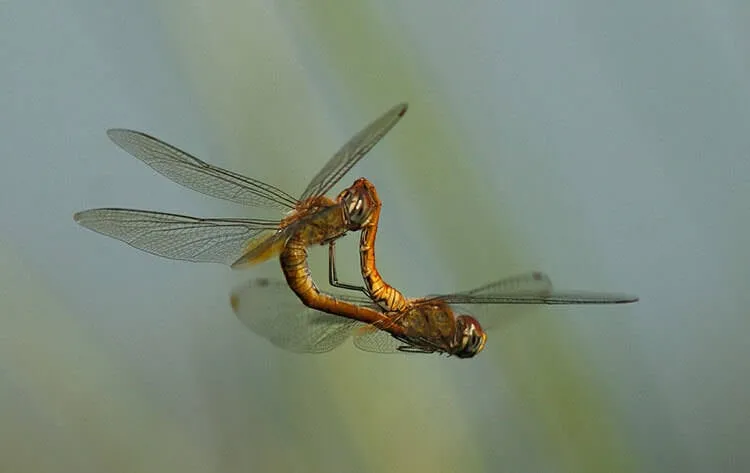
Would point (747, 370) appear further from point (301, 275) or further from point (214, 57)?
point (214, 57)

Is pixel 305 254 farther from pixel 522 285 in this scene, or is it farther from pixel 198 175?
pixel 522 285

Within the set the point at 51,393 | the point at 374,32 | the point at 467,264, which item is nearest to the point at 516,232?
the point at 467,264

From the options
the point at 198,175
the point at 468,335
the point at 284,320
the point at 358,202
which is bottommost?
the point at 468,335

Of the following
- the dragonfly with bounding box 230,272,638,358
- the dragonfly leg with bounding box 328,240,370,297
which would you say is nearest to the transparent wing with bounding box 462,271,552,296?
the dragonfly with bounding box 230,272,638,358

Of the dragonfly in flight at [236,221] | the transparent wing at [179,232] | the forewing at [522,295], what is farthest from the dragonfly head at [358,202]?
the forewing at [522,295]

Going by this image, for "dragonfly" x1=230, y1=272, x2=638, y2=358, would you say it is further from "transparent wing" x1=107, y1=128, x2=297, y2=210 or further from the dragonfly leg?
"transparent wing" x1=107, y1=128, x2=297, y2=210

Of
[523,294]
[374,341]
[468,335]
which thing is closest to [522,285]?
[523,294]
